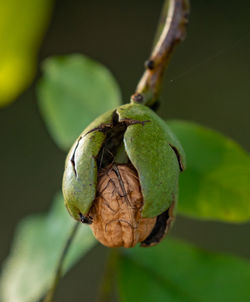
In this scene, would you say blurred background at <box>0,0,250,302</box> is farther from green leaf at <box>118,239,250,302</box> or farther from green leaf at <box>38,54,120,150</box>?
green leaf at <box>118,239,250,302</box>

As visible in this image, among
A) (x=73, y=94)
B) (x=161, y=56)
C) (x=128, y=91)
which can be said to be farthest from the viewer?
(x=128, y=91)

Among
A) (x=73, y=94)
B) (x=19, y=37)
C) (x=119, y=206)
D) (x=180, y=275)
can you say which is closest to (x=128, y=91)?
(x=73, y=94)

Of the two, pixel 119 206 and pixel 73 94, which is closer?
pixel 119 206

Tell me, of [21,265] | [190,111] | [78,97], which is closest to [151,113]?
[78,97]

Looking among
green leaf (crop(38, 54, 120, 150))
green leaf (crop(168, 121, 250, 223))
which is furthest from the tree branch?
green leaf (crop(38, 54, 120, 150))

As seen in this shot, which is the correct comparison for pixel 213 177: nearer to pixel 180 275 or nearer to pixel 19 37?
pixel 180 275

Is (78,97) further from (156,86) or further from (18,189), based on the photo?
(18,189)
